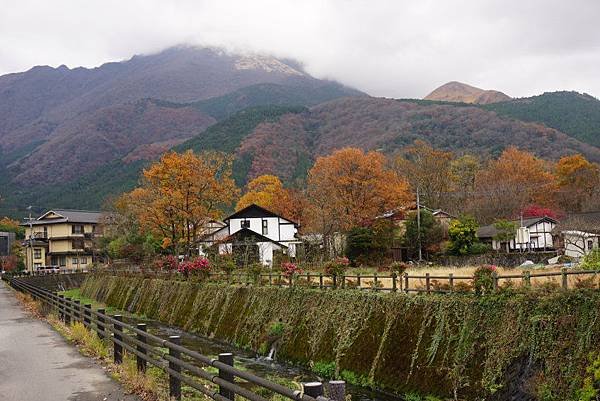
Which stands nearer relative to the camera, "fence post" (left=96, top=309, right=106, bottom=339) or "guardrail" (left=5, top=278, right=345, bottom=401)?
"guardrail" (left=5, top=278, right=345, bottom=401)

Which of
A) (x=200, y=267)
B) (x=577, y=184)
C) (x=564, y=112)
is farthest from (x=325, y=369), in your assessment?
(x=564, y=112)

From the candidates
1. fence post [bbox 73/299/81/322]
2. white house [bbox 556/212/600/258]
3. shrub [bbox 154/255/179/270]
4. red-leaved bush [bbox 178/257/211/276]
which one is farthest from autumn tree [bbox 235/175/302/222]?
fence post [bbox 73/299/81/322]

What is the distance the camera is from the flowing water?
14.1 metres

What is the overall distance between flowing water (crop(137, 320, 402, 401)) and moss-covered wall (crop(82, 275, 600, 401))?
351 millimetres

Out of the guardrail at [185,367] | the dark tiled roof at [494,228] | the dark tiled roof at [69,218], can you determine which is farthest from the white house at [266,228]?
the guardrail at [185,367]

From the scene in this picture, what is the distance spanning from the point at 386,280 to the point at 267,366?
28.4 ft

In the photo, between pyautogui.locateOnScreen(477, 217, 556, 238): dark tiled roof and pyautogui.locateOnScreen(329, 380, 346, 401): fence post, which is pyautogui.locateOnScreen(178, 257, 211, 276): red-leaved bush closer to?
pyautogui.locateOnScreen(329, 380, 346, 401): fence post

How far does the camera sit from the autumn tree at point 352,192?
5041 centimetres

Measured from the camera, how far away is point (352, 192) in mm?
51906

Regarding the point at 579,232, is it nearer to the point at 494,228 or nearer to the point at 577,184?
the point at 494,228

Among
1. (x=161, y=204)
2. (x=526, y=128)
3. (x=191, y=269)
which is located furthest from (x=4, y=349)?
(x=526, y=128)

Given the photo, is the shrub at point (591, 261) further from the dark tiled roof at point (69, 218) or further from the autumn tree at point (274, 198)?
the dark tiled roof at point (69, 218)

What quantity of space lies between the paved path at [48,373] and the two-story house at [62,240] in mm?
75933

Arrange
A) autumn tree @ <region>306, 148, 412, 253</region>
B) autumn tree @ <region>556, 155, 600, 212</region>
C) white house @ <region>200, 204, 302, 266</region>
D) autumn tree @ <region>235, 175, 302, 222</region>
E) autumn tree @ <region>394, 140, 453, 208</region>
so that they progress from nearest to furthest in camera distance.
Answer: autumn tree @ <region>306, 148, 412, 253</region>
white house @ <region>200, 204, 302, 266</region>
autumn tree @ <region>556, 155, 600, 212</region>
autumn tree @ <region>394, 140, 453, 208</region>
autumn tree @ <region>235, 175, 302, 222</region>
